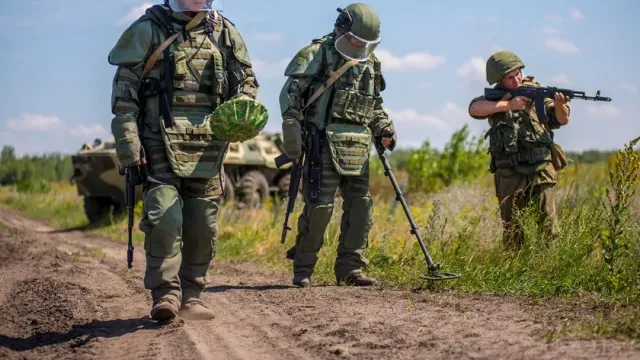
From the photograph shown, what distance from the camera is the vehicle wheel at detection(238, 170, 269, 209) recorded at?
1802cm

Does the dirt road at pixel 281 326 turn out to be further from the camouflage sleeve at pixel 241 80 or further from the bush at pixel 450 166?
the bush at pixel 450 166

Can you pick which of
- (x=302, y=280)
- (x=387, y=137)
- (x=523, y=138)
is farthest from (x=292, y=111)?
(x=523, y=138)

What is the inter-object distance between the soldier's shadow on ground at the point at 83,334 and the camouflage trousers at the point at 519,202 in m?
3.05

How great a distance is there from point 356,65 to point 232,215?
6928 millimetres

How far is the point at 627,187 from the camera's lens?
594 centimetres

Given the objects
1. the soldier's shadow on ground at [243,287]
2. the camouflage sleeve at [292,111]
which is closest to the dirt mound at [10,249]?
the soldier's shadow on ground at [243,287]

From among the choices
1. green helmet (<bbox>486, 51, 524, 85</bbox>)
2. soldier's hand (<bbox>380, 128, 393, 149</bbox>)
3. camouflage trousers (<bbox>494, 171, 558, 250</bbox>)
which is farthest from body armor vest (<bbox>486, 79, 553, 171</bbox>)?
soldier's hand (<bbox>380, 128, 393, 149</bbox>)

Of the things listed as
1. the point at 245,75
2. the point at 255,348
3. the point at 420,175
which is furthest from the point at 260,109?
the point at 420,175

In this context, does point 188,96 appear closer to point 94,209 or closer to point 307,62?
point 307,62

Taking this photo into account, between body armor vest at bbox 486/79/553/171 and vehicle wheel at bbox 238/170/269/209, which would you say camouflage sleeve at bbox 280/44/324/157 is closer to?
body armor vest at bbox 486/79/553/171

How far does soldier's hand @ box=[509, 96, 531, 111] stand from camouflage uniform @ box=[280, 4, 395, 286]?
98 centimetres

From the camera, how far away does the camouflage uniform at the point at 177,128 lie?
17.5ft

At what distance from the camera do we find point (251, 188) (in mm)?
18109

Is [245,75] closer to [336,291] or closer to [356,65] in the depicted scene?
[356,65]
